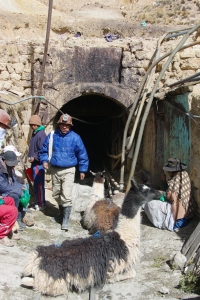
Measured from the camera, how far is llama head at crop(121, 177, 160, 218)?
536 centimetres

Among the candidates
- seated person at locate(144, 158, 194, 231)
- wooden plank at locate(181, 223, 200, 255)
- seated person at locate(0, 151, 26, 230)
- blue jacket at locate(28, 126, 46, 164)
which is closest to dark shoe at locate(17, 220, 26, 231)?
seated person at locate(0, 151, 26, 230)

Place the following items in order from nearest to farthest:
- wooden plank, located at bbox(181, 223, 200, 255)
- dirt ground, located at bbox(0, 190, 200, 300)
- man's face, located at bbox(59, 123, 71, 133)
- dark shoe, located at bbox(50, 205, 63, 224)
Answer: dirt ground, located at bbox(0, 190, 200, 300) < wooden plank, located at bbox(181, 223, 200, 255) < man's face, located at bbox(59, 123, 71, 133) < dark shoe, located at bbox(50, 205, 63, 224)

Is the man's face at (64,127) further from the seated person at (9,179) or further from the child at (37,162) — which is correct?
the seated person at (9,179)

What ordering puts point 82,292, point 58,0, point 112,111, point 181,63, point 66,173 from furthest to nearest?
1. point 58,0
2. point 112,111
3. point 181,63
4. point 66,173
5. point 82,292

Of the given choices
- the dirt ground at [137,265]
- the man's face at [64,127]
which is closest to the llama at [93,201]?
the dirt ground at [137,265]

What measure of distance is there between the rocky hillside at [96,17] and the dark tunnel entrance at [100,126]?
3691 millimetres

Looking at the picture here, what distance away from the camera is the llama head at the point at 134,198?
536 centimetres

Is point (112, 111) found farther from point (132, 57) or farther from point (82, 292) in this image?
point (82, 292)

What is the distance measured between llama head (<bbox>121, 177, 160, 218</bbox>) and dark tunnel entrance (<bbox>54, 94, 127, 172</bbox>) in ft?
13.5

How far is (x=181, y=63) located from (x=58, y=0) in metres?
28.1

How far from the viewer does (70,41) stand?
9594mm

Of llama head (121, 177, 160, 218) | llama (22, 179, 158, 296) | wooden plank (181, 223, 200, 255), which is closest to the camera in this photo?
llama (22, 179, 158, 296)

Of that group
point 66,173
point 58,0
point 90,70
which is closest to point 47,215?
point 66,173

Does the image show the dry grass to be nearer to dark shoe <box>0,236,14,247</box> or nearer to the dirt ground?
the dirt ground
